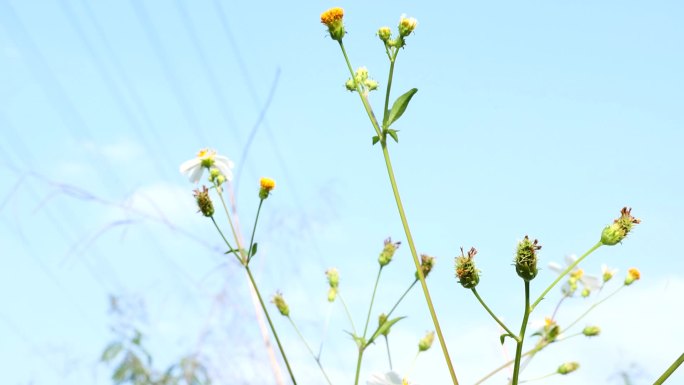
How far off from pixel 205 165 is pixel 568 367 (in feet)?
3.22

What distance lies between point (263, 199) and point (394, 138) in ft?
1.83

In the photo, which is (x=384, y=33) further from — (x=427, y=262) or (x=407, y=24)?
(x=427, y=262)

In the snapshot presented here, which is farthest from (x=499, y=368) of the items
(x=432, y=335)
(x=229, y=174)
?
(x=229, y=174)

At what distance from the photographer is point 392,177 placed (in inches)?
38.9

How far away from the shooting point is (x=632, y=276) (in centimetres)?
211

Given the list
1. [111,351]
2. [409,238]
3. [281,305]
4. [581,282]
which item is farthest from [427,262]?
[111,351]

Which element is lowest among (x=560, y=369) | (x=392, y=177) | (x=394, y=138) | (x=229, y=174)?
(x=392, y=177)

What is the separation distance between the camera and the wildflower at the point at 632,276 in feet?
6.89

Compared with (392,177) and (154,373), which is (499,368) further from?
(154,373)

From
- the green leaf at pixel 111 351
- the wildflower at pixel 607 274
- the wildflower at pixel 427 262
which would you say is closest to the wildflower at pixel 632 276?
the wildflower at pixel 607 274

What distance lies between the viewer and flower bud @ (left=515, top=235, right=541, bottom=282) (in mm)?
880

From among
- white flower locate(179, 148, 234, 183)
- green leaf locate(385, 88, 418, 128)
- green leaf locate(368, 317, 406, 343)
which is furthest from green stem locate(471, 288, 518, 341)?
white flower locate(179, 148, 234, 183)

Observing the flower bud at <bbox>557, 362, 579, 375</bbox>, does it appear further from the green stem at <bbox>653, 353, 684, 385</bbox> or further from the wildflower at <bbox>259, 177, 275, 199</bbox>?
the green stem at <bbox>653, 353, 684, 385</bbox>

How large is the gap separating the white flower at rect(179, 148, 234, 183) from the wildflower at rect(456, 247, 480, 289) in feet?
2.94
